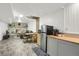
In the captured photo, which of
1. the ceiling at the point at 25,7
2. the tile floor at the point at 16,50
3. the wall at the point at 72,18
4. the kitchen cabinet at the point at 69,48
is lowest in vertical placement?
the tile floor at the point at 16,50

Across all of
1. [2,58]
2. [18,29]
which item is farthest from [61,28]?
[18,29]

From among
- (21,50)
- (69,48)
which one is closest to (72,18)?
(69,48)

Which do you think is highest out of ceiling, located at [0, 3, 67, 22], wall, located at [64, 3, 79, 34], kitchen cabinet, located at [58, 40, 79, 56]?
ceiling, located at [0, 3, 67, 22]

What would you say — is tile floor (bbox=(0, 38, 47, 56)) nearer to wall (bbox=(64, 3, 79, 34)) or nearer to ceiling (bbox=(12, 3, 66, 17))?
wall (bbox=(64, 3, 79, 34))

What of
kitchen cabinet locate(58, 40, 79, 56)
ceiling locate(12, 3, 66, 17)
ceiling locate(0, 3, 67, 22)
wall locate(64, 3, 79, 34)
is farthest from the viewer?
ceiling locate(12, 3, 66, 17)

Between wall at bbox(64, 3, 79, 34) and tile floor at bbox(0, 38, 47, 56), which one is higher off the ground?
wall at bbox(64, 3, 79, 34)

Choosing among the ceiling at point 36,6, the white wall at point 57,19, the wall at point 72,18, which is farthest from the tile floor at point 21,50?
the ceiling at point 36,6

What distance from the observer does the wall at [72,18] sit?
11.7 ft

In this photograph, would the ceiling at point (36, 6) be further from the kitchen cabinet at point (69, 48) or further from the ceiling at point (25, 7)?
the kitchen cabinet at point (69, 48)

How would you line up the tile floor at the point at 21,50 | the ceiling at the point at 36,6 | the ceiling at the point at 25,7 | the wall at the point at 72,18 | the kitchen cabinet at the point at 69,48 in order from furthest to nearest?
the tile floor at the point at 21,50 → the ceiling at the point at 36,6 → the ceiling at the point at 25,7 → the wall at the point at 72,18 → the kitchen cabinet at the point at 69,48

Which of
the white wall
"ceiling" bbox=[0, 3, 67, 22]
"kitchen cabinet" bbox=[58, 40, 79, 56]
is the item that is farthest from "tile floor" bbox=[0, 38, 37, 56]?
"kitchen cabinet" bbox=[58, 40, 79, 56]

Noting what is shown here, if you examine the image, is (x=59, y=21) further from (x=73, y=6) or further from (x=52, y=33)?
(x=73, y=6)

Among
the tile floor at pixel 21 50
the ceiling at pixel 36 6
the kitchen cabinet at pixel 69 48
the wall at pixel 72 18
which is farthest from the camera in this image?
the tile floor at pixel 21 50

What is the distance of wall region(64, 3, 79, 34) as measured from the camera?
3559 millimetres
